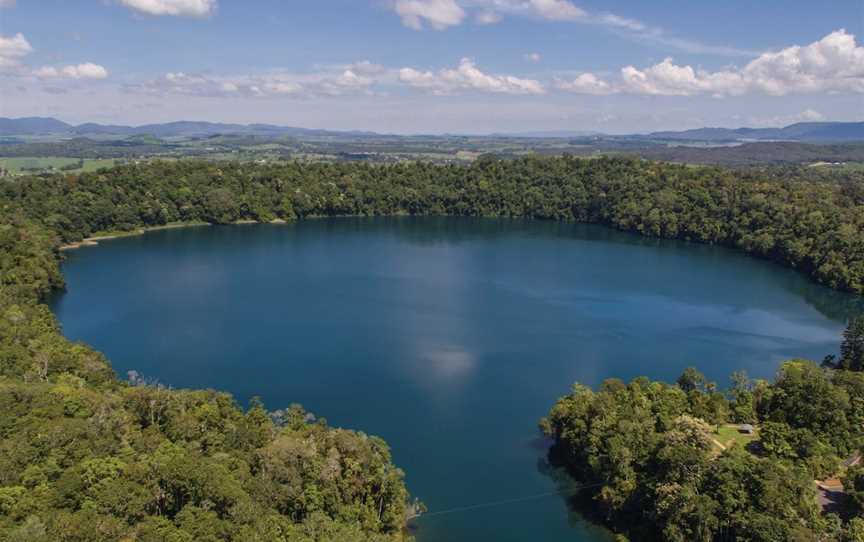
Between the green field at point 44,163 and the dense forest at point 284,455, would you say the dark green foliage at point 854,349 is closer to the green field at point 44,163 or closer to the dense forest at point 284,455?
the dense forest at point 284,455

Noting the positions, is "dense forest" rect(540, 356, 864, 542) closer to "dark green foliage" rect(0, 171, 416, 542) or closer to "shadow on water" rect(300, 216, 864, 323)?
"dark green foliage" rect(0, 171, 416, 542)

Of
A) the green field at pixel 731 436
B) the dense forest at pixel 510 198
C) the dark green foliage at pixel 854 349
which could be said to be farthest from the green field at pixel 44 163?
the green field at pixel 731 436

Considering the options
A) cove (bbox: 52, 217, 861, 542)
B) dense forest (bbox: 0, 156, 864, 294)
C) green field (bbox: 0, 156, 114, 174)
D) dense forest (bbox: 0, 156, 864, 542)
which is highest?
green field (bbox: 0, 156, 114, 174)

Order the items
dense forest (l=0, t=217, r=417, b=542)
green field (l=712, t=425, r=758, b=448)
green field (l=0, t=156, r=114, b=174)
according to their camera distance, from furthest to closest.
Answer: green field (l=0, t=156, r=114, b=174) < green field (l=712, t=425, r=758, b=448) < dense forest (l=0, t=217, r=417, b=542)

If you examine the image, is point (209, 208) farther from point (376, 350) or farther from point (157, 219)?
point (376, 350)

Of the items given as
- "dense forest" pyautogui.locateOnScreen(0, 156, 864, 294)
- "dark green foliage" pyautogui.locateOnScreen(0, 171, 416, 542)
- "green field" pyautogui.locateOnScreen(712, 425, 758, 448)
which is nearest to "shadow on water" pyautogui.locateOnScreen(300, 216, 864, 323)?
"dense forest" pyautogui.locateOnScreen(0, 156, 864, 294)

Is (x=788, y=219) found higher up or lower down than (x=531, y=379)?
higher up

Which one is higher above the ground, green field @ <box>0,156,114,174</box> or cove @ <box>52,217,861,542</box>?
green field @ <box>0,156,114,174</box>

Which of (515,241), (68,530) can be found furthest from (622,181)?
(68,530)
